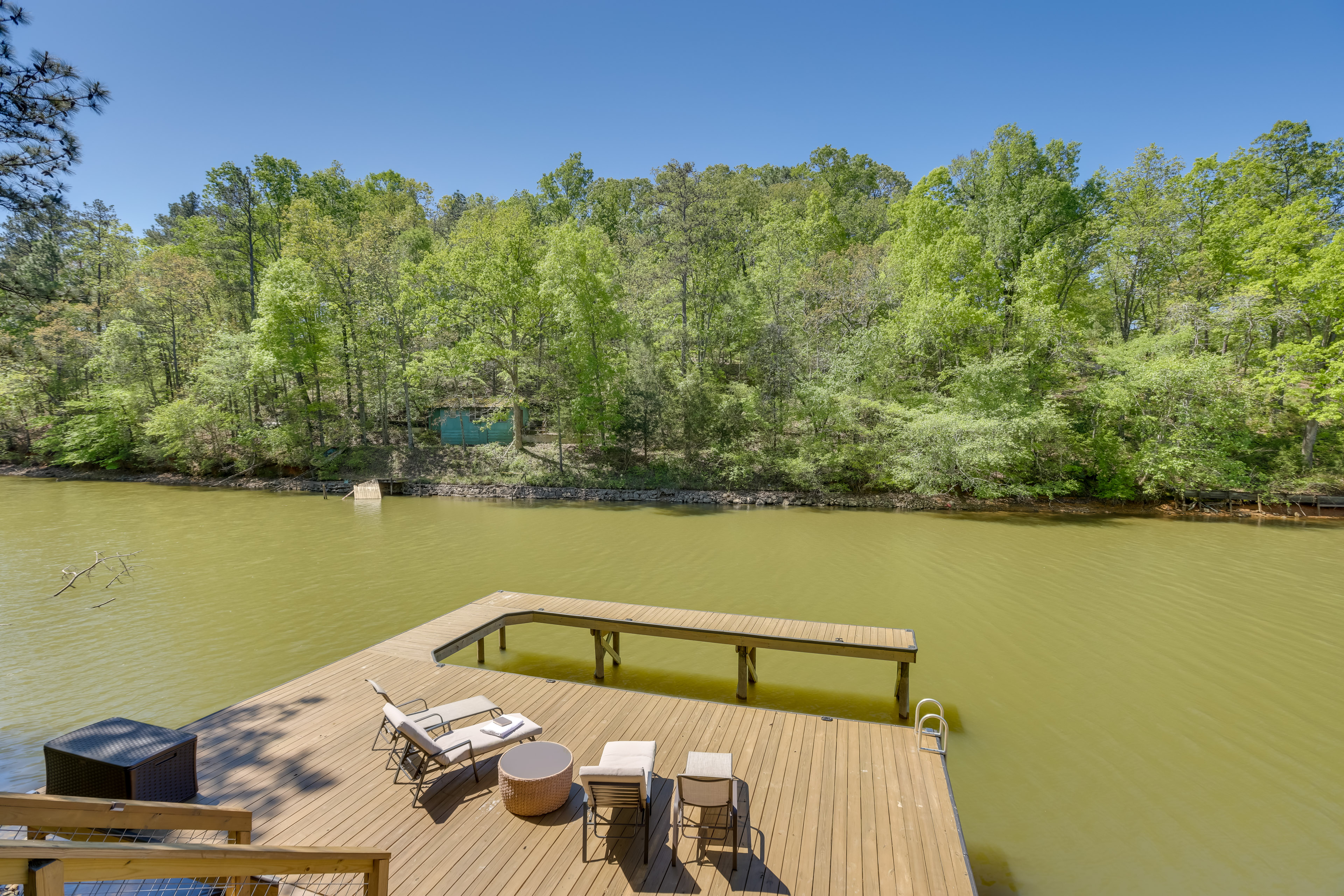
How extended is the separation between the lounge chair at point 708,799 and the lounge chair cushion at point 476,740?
1.66 m

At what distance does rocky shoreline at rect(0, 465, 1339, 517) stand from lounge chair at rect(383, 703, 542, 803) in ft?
55.8

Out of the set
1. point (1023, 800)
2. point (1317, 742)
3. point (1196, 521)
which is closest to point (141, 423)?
point (1023, 800)

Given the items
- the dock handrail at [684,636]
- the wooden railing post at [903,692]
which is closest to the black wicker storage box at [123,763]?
the dock handrail at [684,636]

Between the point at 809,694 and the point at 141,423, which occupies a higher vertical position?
the point at 141,423

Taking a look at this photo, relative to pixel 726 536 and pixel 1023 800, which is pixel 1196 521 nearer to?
pixel 726 536

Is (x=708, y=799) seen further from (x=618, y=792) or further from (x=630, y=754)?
(x=630, y=754)

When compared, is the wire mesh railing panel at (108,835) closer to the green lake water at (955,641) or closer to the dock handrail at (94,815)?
the dock handrail at (94,815)

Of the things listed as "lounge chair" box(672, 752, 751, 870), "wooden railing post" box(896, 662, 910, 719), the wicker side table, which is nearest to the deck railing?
the wicker side table

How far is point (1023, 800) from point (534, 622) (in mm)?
6676

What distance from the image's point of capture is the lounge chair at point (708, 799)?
4.15 m

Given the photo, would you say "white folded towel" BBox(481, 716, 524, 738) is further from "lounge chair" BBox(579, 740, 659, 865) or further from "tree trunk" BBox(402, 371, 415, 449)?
"tree trunk" BBox(402, 371, 415, 449)

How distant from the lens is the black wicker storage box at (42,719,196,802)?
3.99 meters

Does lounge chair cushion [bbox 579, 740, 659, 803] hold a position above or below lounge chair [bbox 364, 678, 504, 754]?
above

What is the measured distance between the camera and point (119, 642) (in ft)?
30.4
